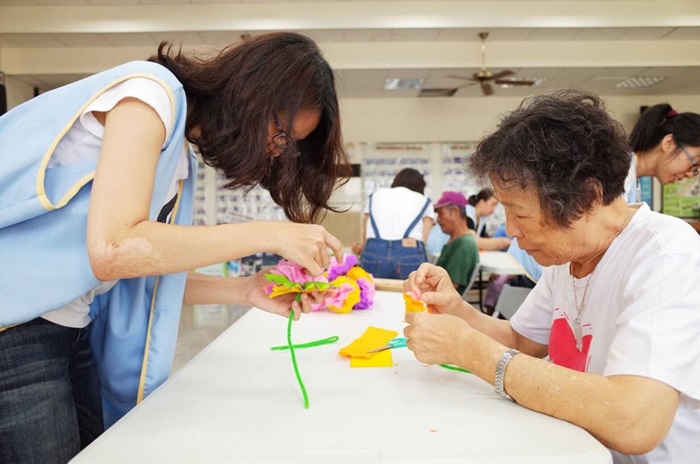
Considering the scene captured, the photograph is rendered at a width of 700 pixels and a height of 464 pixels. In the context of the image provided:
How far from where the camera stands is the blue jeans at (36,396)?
92cm

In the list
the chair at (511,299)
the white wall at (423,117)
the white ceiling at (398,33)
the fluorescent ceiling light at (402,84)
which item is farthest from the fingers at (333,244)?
the white wall at (423,117)

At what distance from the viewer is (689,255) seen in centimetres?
94

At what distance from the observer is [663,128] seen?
2631 mm

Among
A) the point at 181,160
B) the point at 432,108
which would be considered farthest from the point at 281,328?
the point at 432,108

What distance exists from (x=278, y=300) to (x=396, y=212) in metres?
2.55

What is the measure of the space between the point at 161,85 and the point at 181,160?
24cm

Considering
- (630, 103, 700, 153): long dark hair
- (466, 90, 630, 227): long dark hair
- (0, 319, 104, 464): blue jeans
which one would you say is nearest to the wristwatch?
(466, 90, 630, 227): long dark hair

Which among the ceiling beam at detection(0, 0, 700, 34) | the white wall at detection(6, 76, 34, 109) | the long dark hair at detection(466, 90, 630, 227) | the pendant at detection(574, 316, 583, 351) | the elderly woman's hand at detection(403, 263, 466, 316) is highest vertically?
the ceiling beam at detection(0, 0, 700, 34)

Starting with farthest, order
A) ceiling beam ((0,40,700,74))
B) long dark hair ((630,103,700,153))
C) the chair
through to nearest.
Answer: ceiling beam ((0,40,700,74)) → the chair → long dark hair ((630,103,700,153))

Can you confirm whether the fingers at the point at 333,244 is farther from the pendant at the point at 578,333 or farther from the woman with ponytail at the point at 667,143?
the woman with ponytail at the point at 667,143

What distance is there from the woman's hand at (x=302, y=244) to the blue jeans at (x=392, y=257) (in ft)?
9.20

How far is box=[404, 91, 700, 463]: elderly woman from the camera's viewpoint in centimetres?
84

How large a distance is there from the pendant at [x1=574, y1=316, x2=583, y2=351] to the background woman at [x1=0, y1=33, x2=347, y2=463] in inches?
23.1

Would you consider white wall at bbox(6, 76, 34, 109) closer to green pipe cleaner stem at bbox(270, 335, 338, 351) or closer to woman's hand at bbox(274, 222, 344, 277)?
green pipe cleaner stem at bbox(270, 335, 338, 351)
